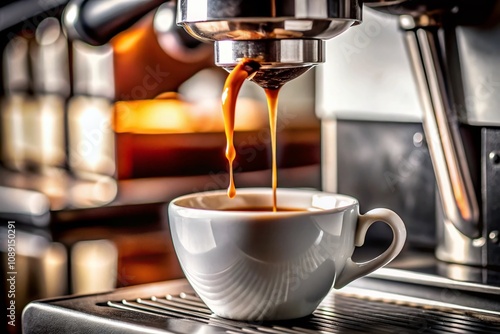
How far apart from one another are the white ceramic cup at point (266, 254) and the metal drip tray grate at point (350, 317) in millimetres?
13

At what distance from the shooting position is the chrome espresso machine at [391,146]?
1.72 feet

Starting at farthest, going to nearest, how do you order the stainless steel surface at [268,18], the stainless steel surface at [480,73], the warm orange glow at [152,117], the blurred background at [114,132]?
the warm orange glow at [152,117] < the blurred background at [114,132] < the stainless steel surface at [480,73] < the stainless steel surface at [268,18]

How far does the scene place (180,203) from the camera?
1.91 ft

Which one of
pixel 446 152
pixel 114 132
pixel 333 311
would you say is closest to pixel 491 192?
pixel 446 152

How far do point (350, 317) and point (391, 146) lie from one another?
23 centimetres

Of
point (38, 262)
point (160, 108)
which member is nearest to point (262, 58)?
point (38, 262)

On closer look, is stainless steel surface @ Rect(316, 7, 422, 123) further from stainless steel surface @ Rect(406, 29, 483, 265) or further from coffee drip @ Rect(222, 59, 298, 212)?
coffee drip @ Rect(222, 59, 298, 212)

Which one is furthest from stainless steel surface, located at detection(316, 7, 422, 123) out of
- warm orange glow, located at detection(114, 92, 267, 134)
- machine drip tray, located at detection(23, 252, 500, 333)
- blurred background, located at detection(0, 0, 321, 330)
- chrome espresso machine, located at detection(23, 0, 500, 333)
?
warm orange glow, located at detection(114, 92, 267, 134)

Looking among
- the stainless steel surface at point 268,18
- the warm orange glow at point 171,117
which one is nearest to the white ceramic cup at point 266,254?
the stainless steel surface at point 268,18

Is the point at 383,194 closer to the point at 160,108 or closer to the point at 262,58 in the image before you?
the point at 262,58

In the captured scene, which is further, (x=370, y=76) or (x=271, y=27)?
(x=370, y=76)

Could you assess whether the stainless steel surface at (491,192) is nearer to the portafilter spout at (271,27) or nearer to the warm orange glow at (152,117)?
the portafilter spout at (271,27)

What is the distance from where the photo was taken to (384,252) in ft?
1.88

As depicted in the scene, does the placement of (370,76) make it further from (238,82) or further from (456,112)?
(238,82)
